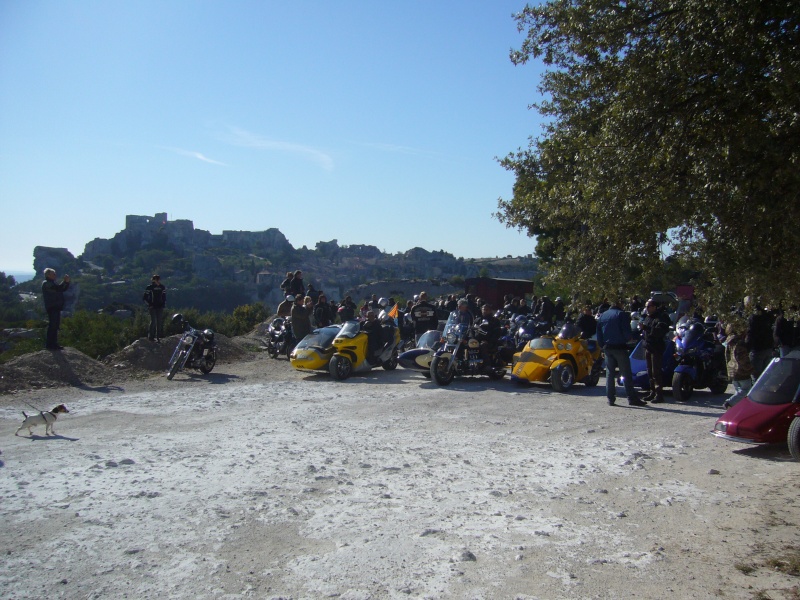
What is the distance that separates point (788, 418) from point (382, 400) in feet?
21.3

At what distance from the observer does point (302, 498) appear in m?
6.11

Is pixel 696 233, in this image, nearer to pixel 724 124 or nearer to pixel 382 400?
pixel 724 124

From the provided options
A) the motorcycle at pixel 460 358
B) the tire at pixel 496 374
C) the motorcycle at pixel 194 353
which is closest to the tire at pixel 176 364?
the motorcycle at pixel 194 353

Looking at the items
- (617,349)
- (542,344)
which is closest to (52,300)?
(542,344)

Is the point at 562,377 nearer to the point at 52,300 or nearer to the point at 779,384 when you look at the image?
the point at 779,384

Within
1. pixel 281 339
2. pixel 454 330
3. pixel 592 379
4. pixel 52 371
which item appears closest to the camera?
pixel 592 379

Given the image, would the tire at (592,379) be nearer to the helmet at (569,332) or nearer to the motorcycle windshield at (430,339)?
the helmet at (569,332)

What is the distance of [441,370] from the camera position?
14047 mm

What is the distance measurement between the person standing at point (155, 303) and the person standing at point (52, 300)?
225cm

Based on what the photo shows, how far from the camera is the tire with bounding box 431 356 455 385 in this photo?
13992 millimetres

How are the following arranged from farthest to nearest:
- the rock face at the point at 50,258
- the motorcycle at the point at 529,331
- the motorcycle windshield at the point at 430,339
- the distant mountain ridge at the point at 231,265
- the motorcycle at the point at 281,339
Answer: the rock face at the point at 50,258, the distant mountain ridge at the point at 231,265, the motorcycle at the point at 281,339, the motorcycle at the point at 529,331, the motorcycle windshield at the point at 430,339

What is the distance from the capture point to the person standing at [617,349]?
1148cm

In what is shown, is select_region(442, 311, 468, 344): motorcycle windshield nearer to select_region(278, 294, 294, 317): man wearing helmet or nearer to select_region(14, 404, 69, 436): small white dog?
select_region(278, 294, 294, 317): man wearing helmet

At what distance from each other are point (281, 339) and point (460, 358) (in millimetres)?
6935
